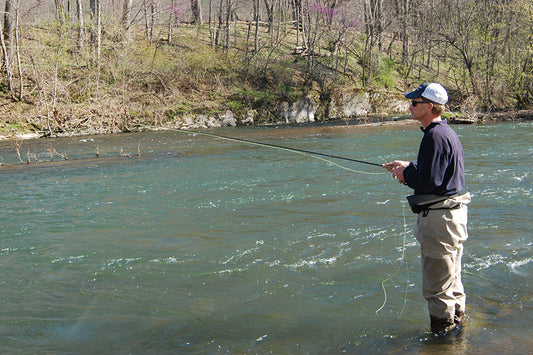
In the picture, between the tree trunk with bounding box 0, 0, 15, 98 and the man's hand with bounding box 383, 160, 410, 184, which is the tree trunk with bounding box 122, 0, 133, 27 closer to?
the tree trunk with bounding box 0, 0, 15, 98

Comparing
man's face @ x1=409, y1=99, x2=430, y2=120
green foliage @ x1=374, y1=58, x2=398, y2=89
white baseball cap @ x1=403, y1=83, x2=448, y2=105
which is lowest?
man's face @ x1=409, y1=99, x2=430, y2=120

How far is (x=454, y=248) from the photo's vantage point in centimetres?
359

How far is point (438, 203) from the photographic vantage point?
3572 mm

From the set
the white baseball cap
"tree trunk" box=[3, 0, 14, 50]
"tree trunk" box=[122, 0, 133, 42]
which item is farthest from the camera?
"tree trunk" box=[122, 0, 133, 42]

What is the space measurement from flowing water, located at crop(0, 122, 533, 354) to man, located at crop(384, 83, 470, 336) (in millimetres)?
398

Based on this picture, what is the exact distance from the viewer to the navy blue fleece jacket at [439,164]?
3484 mm

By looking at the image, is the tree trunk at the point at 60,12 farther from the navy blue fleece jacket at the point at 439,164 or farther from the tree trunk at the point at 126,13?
the navy blue fleece jacket at the point at 439,164

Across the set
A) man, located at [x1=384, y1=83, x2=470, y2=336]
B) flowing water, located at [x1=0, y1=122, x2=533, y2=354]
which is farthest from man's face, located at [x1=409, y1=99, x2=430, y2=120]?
flowing water, located at [x1=0, y1=122, x2=533, y2=354]

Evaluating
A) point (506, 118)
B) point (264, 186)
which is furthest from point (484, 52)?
point (264, 186)

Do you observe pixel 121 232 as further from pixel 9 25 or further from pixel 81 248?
pixel 9 25

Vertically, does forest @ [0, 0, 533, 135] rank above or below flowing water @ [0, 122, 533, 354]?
above

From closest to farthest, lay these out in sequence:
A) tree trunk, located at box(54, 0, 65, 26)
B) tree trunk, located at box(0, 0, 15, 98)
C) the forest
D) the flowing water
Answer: the flowing water < tree trunk, located at box(0, 0, 15, 98) < the forest < tree trunk, located at box(54, 0, 65, 26)

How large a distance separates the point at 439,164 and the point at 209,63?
29732 mm

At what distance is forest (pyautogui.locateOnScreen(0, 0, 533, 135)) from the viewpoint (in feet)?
79.6
